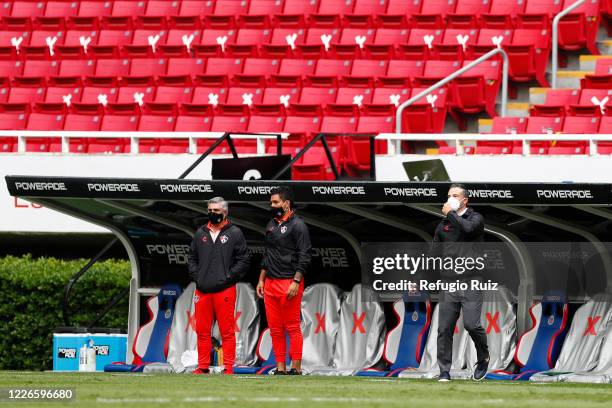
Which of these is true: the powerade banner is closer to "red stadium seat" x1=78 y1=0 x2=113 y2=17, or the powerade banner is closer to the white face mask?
the white face mask

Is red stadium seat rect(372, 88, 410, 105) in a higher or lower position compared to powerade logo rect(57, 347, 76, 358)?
higher

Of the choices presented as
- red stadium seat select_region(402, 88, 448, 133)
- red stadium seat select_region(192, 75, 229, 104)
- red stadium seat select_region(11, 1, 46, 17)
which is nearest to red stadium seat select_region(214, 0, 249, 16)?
red stadium seat select_region(192, 75, 229, 104)

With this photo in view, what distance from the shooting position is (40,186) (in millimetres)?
14133

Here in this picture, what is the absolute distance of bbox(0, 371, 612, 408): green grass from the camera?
9305mm

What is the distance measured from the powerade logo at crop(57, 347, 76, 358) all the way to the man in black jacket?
4612 mm

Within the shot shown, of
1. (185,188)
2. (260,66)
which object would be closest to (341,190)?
(185,188)

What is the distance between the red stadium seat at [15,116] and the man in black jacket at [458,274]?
12.1 meters

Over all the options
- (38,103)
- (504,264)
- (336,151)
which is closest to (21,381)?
(504,264)

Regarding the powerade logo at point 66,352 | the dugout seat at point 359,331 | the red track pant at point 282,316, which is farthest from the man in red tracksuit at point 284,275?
the powerade logo at point 66,352

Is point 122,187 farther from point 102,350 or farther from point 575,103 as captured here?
point 575,103

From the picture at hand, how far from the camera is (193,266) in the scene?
13727 mm

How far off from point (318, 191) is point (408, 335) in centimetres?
190

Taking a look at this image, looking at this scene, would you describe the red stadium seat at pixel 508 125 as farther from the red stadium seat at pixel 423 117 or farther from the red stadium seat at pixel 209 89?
the red stadium seat at pixel 209 89

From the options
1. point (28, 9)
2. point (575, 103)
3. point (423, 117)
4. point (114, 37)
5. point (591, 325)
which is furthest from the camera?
point (28, 9)
